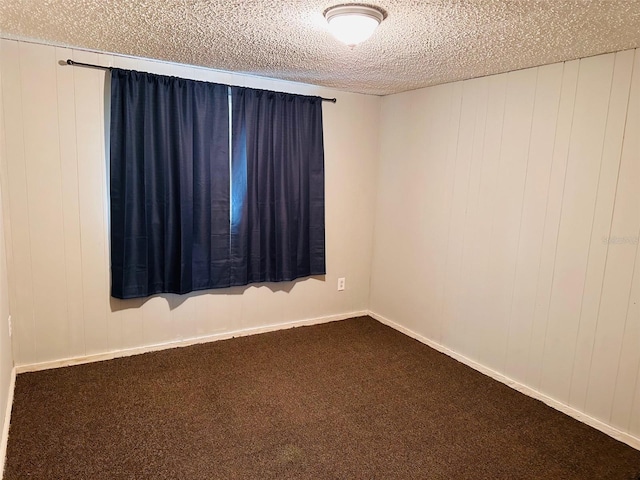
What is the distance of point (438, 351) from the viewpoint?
11.6ft

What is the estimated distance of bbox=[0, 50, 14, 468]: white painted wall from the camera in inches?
86.0

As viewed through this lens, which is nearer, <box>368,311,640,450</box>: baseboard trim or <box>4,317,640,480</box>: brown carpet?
<box>4,317,640,480</box>: brown carpet

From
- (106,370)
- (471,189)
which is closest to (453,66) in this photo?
(471,189)

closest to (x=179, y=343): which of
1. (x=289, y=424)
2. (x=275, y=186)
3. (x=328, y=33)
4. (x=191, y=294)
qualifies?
(x=191, y=294)

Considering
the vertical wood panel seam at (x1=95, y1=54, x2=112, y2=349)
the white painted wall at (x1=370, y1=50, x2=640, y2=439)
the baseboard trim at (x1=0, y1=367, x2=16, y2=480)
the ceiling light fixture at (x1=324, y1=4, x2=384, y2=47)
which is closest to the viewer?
the ceiling light fixture at (x1=324, y1=4, x2=384, y2=47)

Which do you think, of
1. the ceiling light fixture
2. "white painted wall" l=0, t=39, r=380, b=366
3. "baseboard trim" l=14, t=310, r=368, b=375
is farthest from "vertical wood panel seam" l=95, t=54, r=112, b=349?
the ceiling light fixture

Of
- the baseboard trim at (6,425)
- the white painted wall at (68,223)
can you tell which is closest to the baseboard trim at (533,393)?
the white painted wall at (68,223)

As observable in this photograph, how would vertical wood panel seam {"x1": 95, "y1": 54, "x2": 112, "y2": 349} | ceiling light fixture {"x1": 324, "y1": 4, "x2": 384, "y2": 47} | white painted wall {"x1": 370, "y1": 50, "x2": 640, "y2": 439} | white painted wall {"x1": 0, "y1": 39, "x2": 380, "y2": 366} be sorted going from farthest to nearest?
vertical wood panel seam {"x1": 95, "y1": 54, "x2": 112, "y2": 349}
white painted wall {"x1": 0, "y1": 39, "x2": 380, "y2": 366}
white painted wall {"x1": 370, "y1": 50, "x2": 640, "y2": 439}
ceiling light fixture {"x1": 324, "y1": 4, "x2": 384, "y2": 47}

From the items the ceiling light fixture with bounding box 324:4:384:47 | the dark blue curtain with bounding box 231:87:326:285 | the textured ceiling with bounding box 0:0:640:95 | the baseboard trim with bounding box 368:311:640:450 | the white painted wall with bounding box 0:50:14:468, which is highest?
the textured ceiling with bounding box 0:0:640:95

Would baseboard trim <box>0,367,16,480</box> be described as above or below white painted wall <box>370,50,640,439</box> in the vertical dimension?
below

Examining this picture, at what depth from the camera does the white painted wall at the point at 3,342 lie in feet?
7.17

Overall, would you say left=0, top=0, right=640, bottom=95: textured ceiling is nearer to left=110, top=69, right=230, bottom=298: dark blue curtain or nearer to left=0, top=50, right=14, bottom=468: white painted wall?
left=110, top=69, right=230, bottom=298: dark blue curtain

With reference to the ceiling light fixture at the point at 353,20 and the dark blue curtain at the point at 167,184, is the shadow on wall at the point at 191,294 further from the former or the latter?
the ceiling light fixture at the point at 353,20

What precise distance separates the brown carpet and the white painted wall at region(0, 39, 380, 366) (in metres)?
0.25
